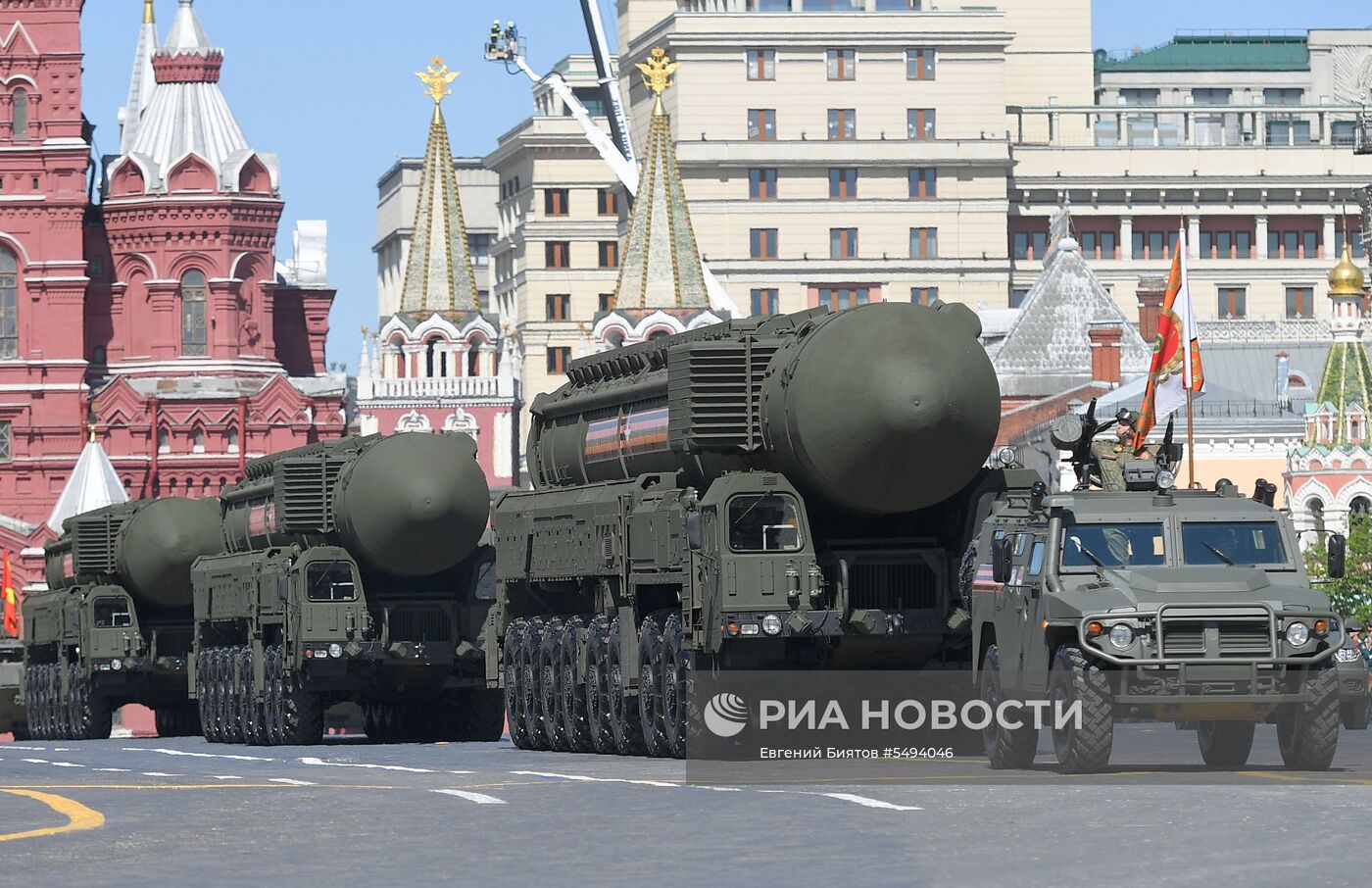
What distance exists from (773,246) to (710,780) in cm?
13500

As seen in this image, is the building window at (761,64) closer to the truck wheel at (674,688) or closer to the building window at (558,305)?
the building window at (558,305)

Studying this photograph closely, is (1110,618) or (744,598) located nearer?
(1110,618)

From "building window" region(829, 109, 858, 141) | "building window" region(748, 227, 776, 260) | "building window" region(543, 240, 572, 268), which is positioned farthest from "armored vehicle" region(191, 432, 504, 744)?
"building window" region(543, 240, 572, 268)

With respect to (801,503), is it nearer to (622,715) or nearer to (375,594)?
(622,715)

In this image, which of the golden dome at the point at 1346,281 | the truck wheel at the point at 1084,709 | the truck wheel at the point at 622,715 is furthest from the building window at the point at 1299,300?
the truck wheel at the point at 1084,709

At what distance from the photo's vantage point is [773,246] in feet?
526

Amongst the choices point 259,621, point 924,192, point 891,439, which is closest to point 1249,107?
point 924,192

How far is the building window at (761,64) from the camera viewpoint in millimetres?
160000

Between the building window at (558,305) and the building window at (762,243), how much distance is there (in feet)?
60.6

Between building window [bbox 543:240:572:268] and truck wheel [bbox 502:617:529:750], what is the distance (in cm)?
13805

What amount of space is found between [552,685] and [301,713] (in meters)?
7.97

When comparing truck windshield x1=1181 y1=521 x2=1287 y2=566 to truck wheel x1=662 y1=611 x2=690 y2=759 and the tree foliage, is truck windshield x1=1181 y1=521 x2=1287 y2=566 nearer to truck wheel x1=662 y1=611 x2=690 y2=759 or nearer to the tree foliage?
truck wheel x1=662 y1=611 x2=690 y2=759

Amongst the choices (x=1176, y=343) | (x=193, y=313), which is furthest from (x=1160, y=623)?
(x=193, y=313)

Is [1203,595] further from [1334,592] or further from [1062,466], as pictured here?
[1062,466]
